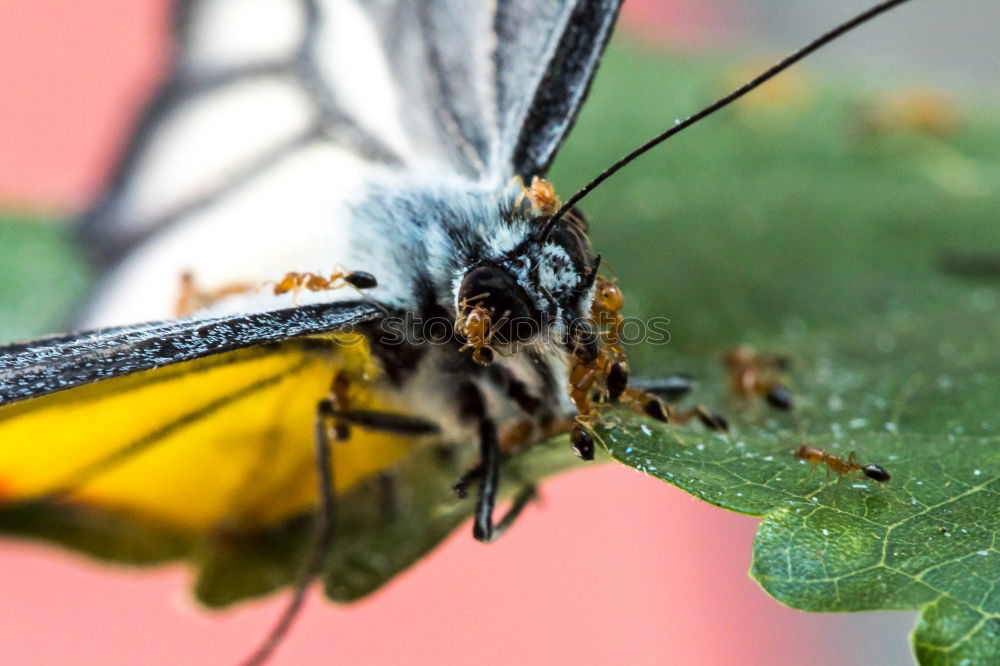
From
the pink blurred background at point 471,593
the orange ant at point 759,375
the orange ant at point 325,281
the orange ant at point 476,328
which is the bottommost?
the pink blurred background at point 471,593

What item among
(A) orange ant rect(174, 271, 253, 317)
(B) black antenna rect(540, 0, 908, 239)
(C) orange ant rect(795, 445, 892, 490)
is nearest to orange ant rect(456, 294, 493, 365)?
(B) black antenna rect(540, 0, 908, 239)

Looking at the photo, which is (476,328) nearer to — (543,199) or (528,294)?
(528,294)

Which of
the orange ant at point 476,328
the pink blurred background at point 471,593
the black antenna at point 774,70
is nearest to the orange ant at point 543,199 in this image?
the black antenna at point 774,70

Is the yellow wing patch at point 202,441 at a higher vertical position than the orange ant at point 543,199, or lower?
lower

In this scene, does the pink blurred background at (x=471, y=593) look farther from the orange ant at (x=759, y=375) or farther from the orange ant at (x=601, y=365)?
the orange ant at (x=601, y=365)

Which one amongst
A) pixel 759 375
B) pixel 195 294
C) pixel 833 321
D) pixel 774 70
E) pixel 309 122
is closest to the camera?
pixel 774 70

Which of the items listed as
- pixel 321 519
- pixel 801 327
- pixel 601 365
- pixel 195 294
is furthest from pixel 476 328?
pixel 801 327

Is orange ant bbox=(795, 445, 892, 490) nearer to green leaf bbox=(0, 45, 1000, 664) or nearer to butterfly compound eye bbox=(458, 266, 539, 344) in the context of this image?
green leaf bbox=(0, 45, 1000, 664)
